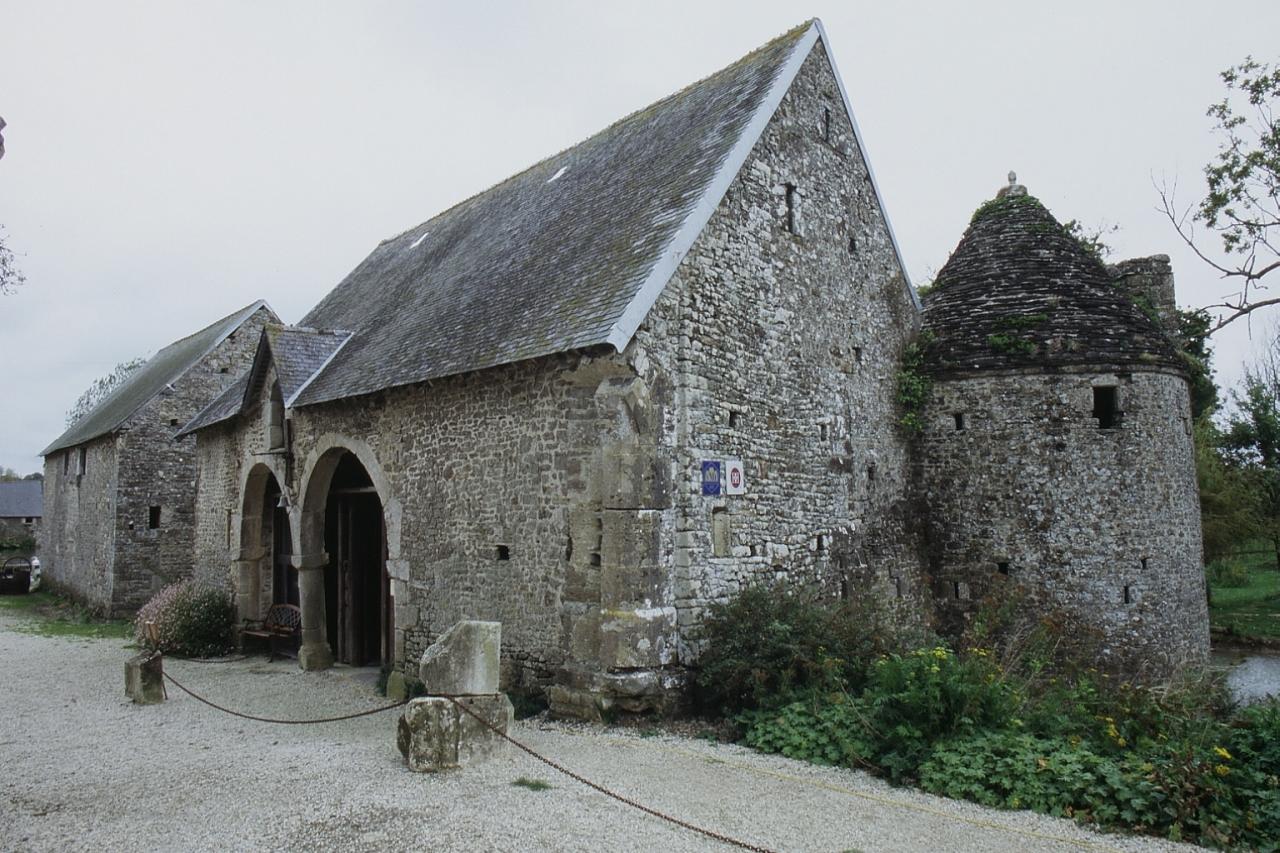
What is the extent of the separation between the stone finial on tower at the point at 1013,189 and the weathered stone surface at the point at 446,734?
423 inches

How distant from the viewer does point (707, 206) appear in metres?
9.16

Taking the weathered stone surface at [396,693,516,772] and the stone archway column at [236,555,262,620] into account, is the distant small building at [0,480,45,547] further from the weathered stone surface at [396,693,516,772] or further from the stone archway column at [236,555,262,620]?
the weathered stone surface at [396,693,516,772]

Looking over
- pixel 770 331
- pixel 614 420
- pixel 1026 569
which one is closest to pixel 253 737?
pixel 614 420

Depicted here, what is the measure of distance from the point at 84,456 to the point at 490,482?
18521 millimetres

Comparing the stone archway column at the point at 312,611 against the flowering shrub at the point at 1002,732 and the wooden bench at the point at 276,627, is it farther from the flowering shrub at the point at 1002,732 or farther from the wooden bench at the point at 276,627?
the flowering shrub at the point at 1002,732

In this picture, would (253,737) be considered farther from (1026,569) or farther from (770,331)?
(1026,569)

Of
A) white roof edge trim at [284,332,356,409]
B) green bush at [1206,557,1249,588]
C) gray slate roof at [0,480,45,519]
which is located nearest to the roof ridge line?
white roof edge trim at [284,332,356,409]

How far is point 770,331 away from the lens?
10.1 metres

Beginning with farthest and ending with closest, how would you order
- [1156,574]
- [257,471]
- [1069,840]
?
[257,471] < [1156,574] < [1069,840]

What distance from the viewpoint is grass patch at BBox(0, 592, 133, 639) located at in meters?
17.7

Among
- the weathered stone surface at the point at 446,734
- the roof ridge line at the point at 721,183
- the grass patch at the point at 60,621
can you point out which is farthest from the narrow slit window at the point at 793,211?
the grass patch at the point at 60,621

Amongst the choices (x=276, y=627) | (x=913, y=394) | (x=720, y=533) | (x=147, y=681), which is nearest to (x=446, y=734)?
(x=720, y=533)

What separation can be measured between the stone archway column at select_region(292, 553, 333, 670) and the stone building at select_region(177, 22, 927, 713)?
3cm

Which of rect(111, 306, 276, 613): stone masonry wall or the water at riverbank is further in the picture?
rect(111, 306, 276, 613): stone masonry wall
